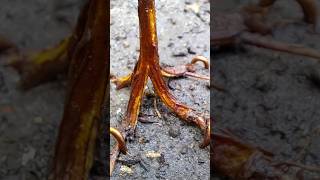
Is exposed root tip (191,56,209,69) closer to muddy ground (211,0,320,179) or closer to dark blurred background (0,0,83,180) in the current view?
muddy ground (211,0,320,179)

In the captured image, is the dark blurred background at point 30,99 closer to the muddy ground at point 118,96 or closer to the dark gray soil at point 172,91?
the muddy ground at point 118,96

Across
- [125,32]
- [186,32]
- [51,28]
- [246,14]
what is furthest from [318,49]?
[51,28]

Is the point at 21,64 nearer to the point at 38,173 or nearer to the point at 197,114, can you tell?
the point at 38,173

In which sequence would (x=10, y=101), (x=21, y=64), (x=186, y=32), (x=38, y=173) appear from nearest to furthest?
(x=38, y=173)
(x=10, y=101)
(x=21, y=64)
(x=186, y=32)

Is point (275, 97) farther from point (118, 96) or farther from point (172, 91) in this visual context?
point (118, 96)

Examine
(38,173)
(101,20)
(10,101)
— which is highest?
(101,20)

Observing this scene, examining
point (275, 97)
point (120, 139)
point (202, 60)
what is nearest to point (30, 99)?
point (120, 139)
